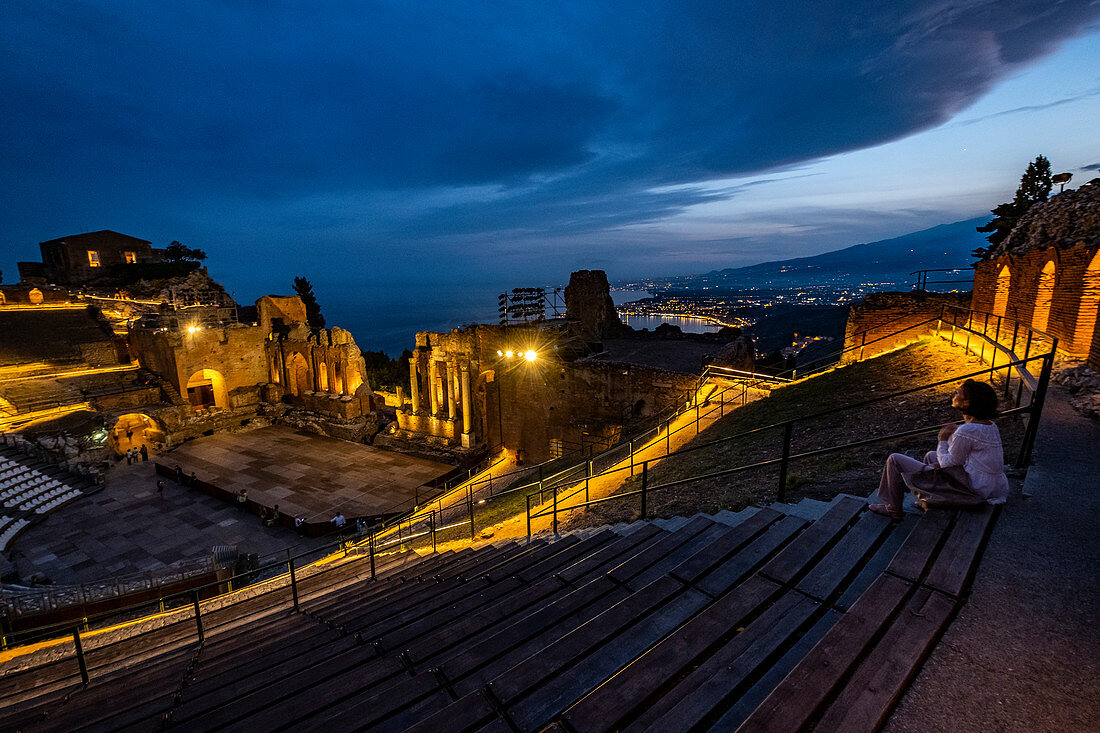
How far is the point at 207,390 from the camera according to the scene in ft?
120

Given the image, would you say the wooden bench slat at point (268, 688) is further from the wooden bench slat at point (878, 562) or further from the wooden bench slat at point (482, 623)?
the wooden bench slat at point (878, 562)

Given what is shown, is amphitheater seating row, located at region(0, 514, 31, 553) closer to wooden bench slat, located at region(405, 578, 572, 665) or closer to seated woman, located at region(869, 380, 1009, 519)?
wooden bench slat, located at region(405, 578, 572, 665)

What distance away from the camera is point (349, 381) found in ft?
103

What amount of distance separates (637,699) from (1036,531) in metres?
3.72

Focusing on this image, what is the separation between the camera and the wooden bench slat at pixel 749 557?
12.1ft

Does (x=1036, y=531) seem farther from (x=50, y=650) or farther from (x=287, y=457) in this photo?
(x=287, y=457)

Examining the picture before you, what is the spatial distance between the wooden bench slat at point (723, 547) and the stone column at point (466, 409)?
1979cm

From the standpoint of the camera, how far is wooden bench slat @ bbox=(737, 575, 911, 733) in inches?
87.5

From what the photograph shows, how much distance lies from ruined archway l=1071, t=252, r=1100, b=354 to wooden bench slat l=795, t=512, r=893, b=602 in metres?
8.90

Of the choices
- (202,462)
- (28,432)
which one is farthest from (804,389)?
(28,432)

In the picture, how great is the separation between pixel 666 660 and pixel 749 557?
5.25 ft

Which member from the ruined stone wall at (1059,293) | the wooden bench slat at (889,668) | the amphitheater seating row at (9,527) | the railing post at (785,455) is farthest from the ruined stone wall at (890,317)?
the amphitheater seating row at (9,527)

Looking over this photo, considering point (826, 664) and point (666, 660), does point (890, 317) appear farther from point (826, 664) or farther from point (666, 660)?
point (666, 660)

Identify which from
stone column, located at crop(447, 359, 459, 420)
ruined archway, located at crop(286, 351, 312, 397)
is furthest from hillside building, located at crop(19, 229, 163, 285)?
stone column, located at crop(447, 359, 459, 420)
